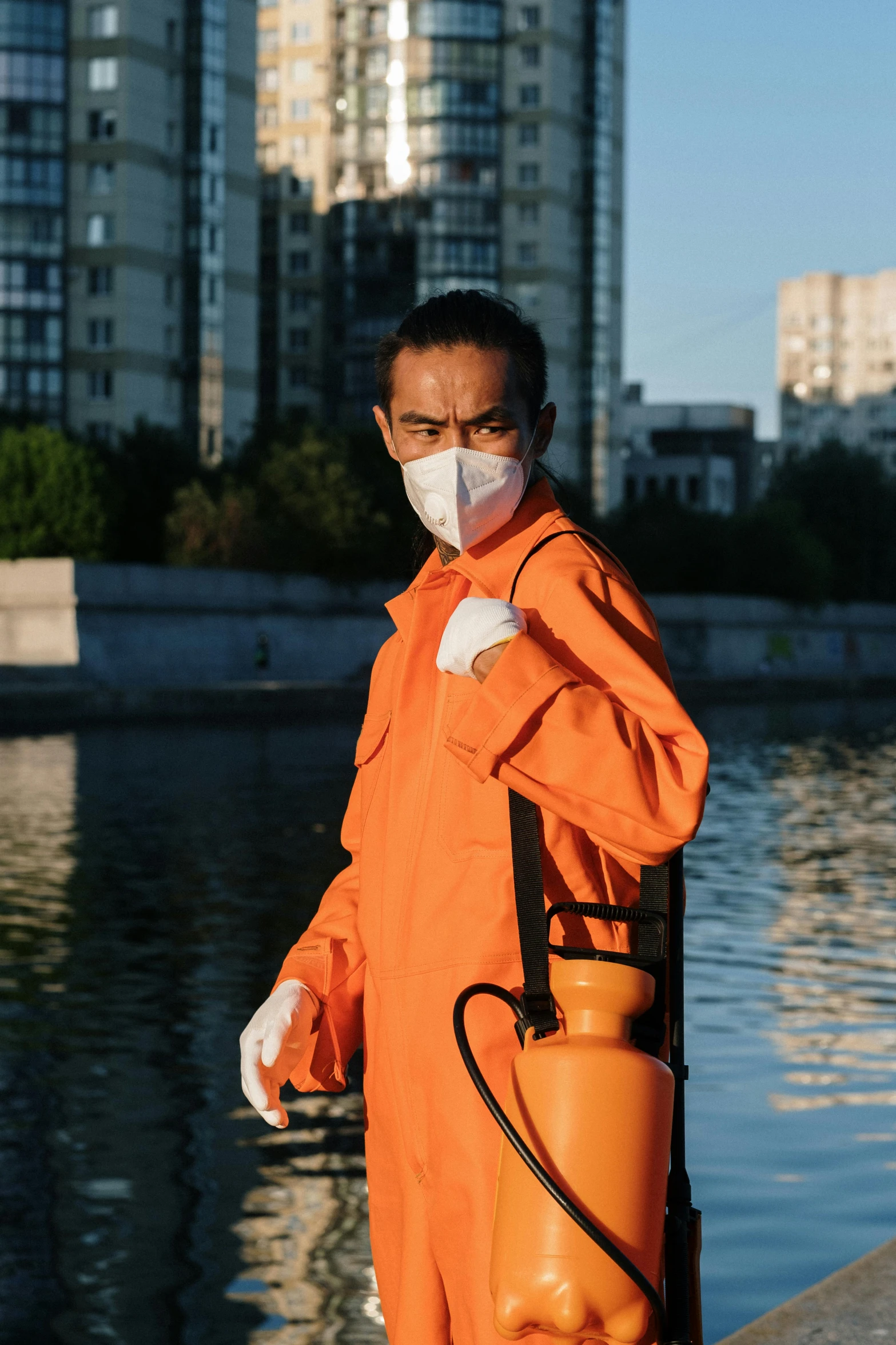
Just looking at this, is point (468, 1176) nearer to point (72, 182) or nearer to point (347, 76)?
point (72, 182)

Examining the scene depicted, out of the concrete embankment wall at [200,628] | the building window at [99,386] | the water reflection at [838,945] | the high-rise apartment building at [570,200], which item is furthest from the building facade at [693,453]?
the water reflection at [838,945]

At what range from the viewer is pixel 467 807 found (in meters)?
2.31

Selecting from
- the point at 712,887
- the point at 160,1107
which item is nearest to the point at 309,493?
the point at 712,887

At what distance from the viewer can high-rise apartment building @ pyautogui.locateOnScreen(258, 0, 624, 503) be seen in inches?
3629

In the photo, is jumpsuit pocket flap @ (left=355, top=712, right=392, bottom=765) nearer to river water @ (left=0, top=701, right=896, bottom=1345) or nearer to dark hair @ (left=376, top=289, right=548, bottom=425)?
dark hair @ (left=376, top=289, right=548, bottom=425)

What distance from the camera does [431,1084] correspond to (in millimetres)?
2354

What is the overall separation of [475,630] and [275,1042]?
0.73 metres

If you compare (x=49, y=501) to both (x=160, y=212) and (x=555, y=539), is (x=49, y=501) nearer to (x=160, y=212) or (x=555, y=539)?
(x=160, y=212)

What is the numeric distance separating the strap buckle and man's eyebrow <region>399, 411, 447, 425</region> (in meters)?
0.79

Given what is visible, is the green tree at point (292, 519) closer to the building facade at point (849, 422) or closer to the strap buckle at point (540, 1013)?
the strap buckle at point (540, 1013)

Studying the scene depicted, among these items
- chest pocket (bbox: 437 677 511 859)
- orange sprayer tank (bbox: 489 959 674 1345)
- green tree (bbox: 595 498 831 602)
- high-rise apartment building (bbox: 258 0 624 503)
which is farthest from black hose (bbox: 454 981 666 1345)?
high-rise apartment building (bbox: 258 0 624 503)

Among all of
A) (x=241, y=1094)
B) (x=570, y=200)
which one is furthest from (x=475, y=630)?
(x=570, y=200)

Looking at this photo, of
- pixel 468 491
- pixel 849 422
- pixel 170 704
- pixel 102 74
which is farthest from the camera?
pixel 849 422

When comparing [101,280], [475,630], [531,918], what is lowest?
[531,918]
